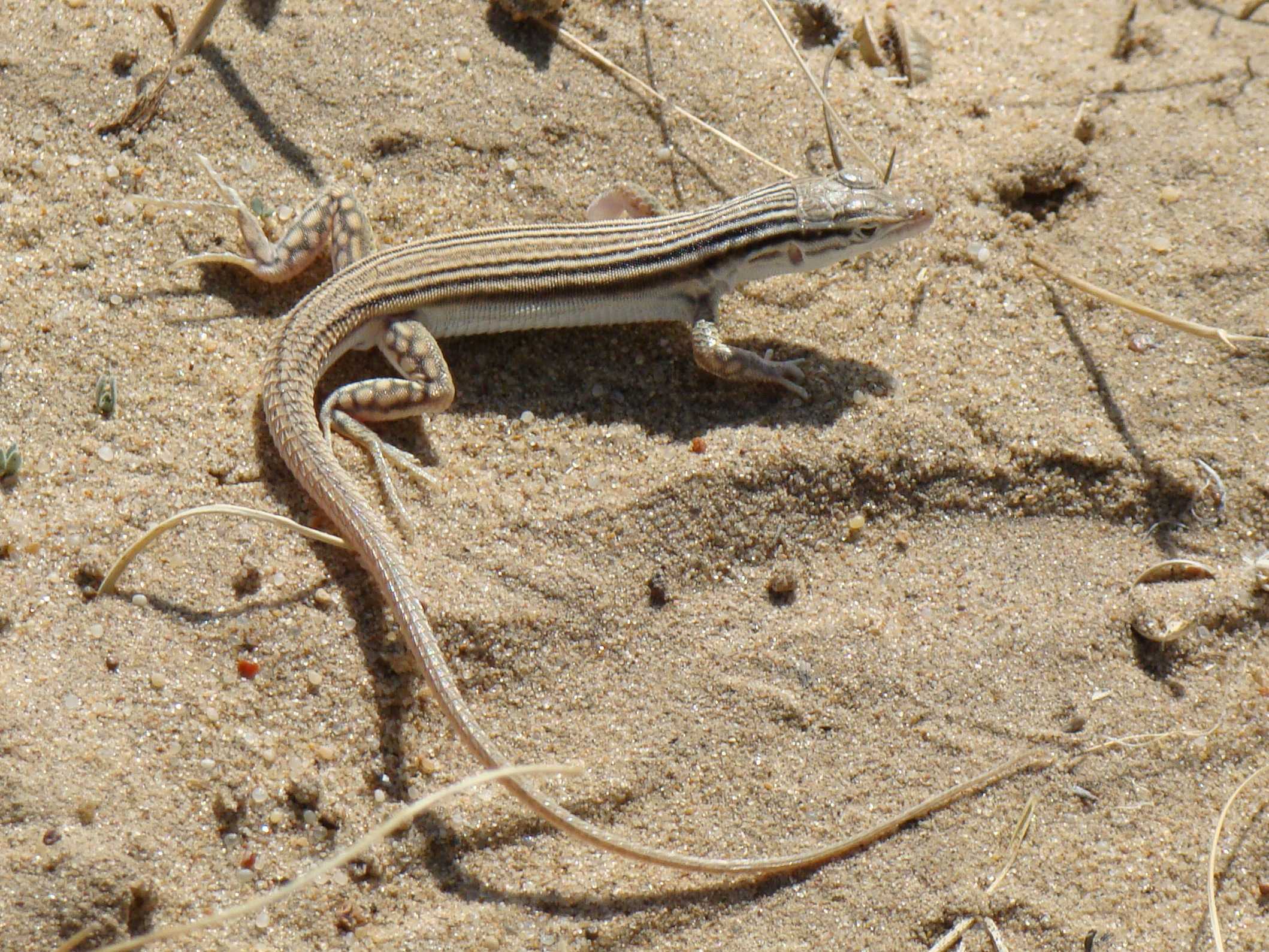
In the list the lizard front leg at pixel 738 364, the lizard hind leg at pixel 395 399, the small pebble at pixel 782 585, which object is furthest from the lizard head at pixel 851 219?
the lizard hind leg at pixel 395 399

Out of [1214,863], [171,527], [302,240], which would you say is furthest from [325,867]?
[1214,863]

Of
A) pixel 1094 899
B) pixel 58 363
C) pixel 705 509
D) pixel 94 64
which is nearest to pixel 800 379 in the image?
pixel 705 509

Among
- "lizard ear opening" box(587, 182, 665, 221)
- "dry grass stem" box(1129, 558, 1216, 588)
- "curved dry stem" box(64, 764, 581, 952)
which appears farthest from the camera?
"lizard ear opening" box(587, 182, 665, 221)

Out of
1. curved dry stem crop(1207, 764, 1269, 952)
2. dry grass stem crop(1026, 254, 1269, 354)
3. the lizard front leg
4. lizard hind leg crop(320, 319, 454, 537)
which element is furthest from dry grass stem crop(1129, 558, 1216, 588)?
lizard hind leg crop(320, 319, 454, 537)

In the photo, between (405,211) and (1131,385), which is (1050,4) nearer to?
(1131,385)

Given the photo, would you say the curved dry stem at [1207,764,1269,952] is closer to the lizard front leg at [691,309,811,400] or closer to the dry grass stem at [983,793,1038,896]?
the dry grass stem at [983,793,1038,896]

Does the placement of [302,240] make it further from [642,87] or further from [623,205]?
[642,87]
